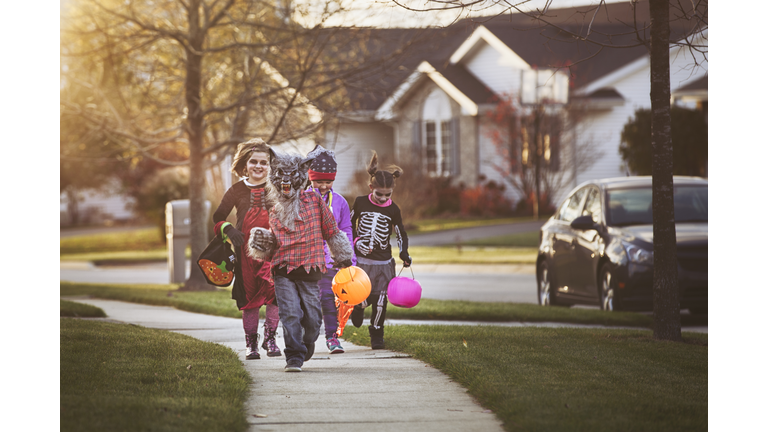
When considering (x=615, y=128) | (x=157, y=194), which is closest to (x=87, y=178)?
(x=157, y=194)

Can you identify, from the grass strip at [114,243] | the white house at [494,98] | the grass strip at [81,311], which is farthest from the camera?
the grass strip at [114,243]

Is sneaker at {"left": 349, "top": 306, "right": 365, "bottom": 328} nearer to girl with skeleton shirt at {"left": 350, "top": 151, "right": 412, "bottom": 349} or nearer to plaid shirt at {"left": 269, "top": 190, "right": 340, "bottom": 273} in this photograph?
girl with skeleton shirt at {"left": 350, "top": 151, "right": 412, "bottom": 349}

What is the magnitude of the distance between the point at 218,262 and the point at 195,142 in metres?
6.78

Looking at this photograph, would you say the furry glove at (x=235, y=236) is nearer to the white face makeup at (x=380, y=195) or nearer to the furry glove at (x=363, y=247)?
the furry glove at (x=363, y=247)

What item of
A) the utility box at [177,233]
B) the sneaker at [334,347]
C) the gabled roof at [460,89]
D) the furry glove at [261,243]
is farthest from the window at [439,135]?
the furry glove at [261,243]

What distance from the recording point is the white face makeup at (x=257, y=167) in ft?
23.4

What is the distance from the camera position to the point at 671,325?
7770 mm

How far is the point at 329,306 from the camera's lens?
771 centimetres

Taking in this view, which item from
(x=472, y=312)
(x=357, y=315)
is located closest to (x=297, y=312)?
(x=357, y=315)

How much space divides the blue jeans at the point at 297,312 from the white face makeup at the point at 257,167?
956 millimetres

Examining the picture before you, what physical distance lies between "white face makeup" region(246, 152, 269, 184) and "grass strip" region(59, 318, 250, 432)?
1443mm

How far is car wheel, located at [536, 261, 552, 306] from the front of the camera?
468 inches

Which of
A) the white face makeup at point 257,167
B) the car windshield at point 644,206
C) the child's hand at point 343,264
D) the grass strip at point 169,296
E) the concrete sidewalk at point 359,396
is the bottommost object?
the concrete sidewalk at point 359,396

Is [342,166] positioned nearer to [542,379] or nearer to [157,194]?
[157,194]
